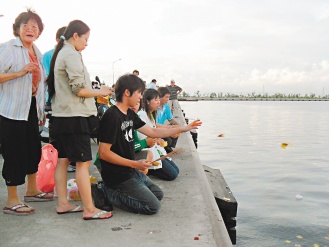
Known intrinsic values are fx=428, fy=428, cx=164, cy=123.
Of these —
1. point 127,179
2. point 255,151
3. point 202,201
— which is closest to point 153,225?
point 127,179

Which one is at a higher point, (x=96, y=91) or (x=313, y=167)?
(x=96, y=91)

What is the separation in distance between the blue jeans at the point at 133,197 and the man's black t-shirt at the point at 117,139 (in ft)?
0.23

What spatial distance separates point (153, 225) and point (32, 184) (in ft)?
5.46

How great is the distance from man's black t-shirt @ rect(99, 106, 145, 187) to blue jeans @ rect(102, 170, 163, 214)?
0.23 feet

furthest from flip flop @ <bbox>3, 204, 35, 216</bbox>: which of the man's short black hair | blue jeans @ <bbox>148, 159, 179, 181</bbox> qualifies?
blue jeans @ <bbox>148, 159, 179, 181</bbox>

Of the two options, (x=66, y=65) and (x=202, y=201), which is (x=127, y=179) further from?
(x=66, y=65)

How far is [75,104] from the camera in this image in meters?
4.26

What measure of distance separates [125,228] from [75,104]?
131 centimetres

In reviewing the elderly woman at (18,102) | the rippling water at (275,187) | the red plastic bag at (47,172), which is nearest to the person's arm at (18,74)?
the elderly woman at (18,102)

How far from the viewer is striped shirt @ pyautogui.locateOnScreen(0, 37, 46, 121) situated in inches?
173

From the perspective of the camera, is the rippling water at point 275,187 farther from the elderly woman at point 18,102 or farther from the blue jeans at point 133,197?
the elderly woman at point 18,102

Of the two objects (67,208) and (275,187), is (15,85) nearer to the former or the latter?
(67,208)

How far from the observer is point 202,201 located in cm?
492

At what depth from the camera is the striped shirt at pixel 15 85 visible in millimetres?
4406
